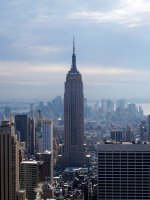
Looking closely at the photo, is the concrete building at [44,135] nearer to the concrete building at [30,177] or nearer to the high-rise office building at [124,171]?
the concrete building at [30,177]

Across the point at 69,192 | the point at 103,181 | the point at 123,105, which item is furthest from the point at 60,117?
the point at 103,181

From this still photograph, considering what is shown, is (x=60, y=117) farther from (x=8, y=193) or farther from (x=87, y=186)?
(x=8, y=193)

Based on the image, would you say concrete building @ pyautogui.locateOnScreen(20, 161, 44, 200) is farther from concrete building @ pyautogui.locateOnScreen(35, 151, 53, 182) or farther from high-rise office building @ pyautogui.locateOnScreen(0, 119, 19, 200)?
high-rise office building @ pyautogui.locateOnScreen(0, 119, 19, 200)

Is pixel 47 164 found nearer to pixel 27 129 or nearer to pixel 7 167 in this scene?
pixel 27 129

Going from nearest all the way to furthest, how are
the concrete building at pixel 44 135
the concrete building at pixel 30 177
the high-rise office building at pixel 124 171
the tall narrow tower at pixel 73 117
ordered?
the high-rise office building at pixel 124 171
the concrete building at pixel 30 177
the concrete building at pixel 44 135
the tall narrow tower at pixel 73 117

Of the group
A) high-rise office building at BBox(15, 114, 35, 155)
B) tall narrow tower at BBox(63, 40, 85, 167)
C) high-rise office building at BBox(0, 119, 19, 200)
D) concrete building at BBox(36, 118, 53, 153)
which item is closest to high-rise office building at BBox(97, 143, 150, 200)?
high-rise office building at BBox(0, 119, 19, 200)

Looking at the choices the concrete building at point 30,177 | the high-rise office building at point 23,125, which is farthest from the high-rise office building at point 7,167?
the high-rise office building at point 23,125
